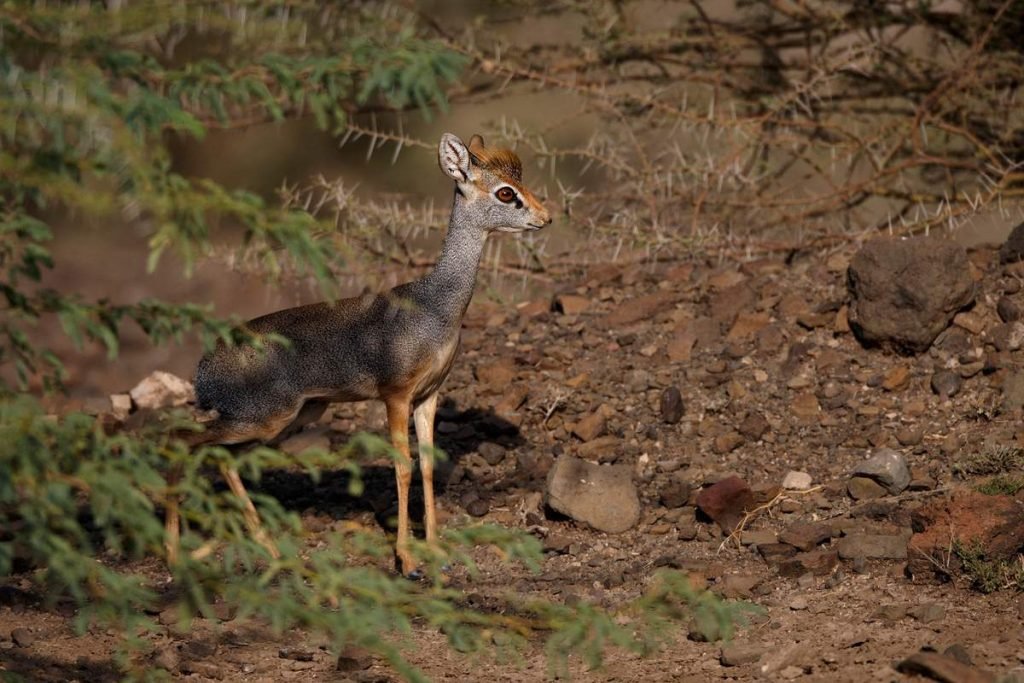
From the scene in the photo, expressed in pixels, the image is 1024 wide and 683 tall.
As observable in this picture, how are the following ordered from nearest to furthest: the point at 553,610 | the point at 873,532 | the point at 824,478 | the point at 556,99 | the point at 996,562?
the point at 553,610 < the point at 996,562 < the point at 873,532 < the point at 824,478 < the point at 556,99

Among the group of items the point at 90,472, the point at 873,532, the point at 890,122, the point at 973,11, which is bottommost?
the point at 873,532

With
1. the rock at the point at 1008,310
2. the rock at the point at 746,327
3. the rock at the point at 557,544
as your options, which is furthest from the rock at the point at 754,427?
the rock at the point at 1008,310

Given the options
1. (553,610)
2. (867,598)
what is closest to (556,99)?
(867,598)

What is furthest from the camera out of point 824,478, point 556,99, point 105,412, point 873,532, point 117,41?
point 556,99

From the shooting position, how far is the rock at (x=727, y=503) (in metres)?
7.10

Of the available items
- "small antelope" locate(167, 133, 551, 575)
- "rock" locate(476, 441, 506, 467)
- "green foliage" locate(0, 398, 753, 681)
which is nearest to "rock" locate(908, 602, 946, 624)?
"green foliage" locate(0, 398, 753, 681)

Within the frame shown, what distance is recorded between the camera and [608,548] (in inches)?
280

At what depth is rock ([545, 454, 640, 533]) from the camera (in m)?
7.23

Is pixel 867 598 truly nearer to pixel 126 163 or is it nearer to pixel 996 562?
pixel 996 562

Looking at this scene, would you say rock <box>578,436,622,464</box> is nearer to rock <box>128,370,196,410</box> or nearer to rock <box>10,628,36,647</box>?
rock <box>128,370,196,410</box>

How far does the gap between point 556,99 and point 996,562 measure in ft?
20.9

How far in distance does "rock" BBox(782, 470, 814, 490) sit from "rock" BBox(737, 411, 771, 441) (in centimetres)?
51

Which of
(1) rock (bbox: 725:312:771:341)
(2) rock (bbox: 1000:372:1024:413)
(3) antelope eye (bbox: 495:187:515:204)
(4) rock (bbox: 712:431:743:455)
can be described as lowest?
(4) rock (bbox: 712:431:743:455)

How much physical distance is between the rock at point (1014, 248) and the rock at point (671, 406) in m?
2.23
